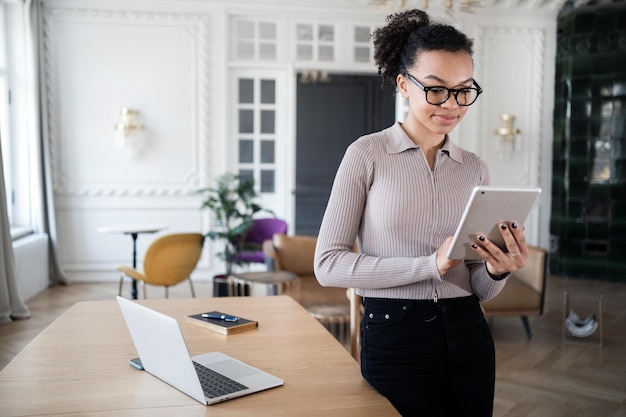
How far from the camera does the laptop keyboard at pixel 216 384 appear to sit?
144 cm

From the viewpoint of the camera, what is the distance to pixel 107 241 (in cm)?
748

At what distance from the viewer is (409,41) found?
1.62 metres

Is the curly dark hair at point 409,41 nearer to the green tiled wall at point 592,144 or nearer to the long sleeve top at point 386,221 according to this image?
the long sleeve top at point 386,221

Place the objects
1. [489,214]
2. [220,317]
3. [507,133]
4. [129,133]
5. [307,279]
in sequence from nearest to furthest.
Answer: [489,214]
[220,317]
[307,279]
[129,133]
[507,133]

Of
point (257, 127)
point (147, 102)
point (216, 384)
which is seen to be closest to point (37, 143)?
point (147, 102)

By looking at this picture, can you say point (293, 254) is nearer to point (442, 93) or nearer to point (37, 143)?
point (37, 143)

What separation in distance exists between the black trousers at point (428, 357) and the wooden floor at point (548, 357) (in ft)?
6.80

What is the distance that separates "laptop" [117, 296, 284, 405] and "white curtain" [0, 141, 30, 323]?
4346mm

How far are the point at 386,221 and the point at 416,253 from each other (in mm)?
113

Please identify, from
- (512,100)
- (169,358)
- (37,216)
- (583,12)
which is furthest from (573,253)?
(169,358)

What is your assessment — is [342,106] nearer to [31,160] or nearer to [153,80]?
[153,80]

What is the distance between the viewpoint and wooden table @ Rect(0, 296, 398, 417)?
1377 millimetres

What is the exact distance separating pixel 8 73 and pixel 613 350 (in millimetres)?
6319

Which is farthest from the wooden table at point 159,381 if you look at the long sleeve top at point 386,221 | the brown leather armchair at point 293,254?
the brown leather armchair at point 293,254
